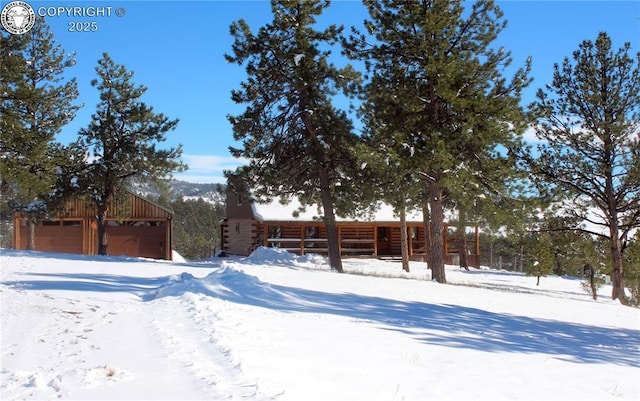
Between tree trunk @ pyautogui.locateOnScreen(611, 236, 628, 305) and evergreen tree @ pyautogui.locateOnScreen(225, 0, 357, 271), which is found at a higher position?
evergreen tree @ pyautogui.locateOnScreen(225, 0, 357, 271)

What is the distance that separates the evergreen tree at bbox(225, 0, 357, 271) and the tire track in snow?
11400 millimetres

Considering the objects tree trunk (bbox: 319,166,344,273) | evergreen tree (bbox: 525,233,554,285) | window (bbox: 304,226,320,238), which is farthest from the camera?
window (bbox: 304,226,320,238)

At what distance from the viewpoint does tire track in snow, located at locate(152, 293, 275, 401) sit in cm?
484

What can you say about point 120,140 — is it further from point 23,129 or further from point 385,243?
point 385,243

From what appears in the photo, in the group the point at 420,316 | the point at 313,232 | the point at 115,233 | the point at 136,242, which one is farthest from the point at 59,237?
the point at 420,316

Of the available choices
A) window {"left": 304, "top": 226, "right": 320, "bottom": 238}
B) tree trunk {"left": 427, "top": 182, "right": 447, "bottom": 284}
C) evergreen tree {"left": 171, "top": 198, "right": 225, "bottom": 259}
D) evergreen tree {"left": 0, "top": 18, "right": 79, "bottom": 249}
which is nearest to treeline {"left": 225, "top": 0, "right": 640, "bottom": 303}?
tree trunk {"left": 427, "top": 182, "right": 447, "bottom": 284}

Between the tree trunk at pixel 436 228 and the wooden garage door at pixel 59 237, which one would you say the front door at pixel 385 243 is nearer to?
the wooden garage door at pixel 59 237

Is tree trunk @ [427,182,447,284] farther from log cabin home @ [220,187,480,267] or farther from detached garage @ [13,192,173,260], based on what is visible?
detached garage @ [13,192,173,260]

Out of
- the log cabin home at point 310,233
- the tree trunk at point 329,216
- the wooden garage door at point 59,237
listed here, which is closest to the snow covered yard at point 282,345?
the tree trunk at point 329,216

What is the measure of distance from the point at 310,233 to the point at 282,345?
32.6m

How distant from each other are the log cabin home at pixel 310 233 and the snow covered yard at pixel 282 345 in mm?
21910

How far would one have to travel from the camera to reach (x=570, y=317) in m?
13.2

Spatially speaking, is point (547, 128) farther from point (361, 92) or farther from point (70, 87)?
point (70, 87)

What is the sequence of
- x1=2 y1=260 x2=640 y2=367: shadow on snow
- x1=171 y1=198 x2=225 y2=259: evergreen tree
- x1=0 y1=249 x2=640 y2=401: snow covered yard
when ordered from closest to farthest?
x1=0 y1=249 x2=640 y2=401: snow covered yard, x1=2 y1=260 x2=640 y2=367: shadow on snow, x1=171 y1=198 x2=225 y2=259: evergreen tree
